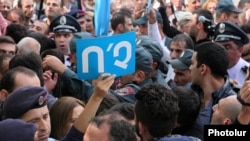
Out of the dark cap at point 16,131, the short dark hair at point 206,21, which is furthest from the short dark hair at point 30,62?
the short dark hair at point 206,21

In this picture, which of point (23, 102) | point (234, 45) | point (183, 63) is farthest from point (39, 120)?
point (234, 45)

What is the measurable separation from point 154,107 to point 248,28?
4.41 meters

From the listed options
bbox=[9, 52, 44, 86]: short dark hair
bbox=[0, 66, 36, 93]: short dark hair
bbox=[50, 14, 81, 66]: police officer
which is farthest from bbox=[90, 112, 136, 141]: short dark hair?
bbox=[50, 14, 81, 66]: police officer

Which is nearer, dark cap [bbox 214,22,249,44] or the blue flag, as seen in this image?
the blue flag

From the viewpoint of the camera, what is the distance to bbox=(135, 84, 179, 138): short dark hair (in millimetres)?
3678

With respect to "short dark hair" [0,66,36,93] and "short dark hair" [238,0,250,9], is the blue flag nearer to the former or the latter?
"short dark hair" [0,66,36,93]

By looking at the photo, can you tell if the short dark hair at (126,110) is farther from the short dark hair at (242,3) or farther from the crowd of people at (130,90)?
the short dark hair at (242,3)

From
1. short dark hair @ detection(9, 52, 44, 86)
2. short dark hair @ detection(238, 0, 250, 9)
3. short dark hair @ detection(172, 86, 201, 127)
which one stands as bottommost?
short dark hair @ detection(172, 86, 201, 127)

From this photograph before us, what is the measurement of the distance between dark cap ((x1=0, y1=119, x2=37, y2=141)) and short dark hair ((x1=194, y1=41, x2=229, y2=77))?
2021 millimetres

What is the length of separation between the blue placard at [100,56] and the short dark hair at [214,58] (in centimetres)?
68

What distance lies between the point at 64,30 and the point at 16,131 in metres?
4.51

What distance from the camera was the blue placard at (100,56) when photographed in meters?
4.91

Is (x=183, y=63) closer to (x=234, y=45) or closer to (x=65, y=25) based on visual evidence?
(x=234, y=45)

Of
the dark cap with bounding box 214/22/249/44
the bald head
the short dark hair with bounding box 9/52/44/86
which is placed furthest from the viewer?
the bald head
